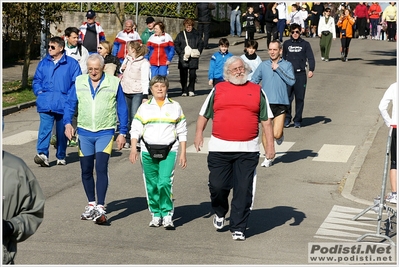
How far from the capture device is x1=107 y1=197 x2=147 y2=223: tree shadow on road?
11.1m

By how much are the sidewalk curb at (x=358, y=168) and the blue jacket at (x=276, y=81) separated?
4.89 feet

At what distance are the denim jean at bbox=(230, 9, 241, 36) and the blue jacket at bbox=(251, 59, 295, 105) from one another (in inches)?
1019

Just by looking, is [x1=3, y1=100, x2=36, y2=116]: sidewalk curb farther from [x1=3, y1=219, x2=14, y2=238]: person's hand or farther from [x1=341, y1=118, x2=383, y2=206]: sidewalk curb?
[x1=3, y1=219, x2=14, y2=238]: person's hand

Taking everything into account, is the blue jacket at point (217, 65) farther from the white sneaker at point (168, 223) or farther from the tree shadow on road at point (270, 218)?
the white sneaker at point (168, 223)

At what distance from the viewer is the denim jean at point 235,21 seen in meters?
40.8

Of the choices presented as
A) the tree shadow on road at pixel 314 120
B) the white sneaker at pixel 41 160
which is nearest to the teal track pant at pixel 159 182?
the white sneaker at pixel 41 160

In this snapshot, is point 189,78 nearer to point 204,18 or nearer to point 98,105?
point 204,18

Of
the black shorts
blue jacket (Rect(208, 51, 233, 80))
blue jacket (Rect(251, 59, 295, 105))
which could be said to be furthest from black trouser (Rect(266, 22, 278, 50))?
the black shorts

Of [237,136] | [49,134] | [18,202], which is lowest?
[49,134]

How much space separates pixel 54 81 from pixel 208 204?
3.81 meters

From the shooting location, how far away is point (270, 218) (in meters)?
11.1

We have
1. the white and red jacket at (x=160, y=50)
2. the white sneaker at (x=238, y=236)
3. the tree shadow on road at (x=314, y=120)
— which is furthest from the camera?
the white and red jacket at (x=160, y=50)

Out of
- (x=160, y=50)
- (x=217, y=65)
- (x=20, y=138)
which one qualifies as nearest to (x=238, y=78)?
(x=20, y=138)

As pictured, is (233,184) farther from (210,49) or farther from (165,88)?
(210,49)
